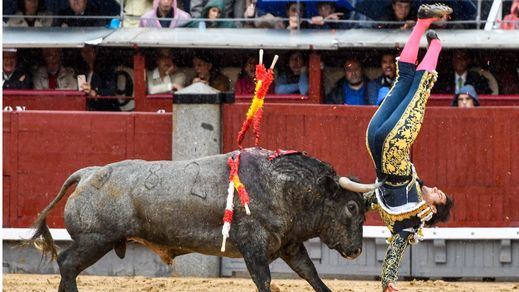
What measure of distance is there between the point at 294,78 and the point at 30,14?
2743mm

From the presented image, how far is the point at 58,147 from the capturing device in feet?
36.1

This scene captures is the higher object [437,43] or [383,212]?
[437,43]

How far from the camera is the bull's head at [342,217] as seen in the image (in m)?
7.93

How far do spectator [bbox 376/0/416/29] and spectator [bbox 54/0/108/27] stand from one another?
9.23ft

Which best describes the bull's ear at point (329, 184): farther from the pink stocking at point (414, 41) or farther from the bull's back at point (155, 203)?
the pink stocking at point (414, 41)

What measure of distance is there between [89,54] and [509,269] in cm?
460

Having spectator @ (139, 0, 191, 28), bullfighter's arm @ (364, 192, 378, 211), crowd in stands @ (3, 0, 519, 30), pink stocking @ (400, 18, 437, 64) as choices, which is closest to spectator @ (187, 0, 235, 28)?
crowd in stands @ (3, 0, 519, 30)

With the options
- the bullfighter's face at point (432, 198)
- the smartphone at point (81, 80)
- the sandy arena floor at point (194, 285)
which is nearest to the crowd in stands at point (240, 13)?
the smartphone at point (81, 80)

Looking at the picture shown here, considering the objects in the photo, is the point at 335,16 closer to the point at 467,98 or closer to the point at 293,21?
the point at 293,21

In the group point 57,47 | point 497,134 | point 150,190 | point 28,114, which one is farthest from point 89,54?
point 150,190

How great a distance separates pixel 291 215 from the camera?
787cm

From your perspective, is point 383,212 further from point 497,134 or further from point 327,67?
point 327,67

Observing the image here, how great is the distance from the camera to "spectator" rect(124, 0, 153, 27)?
12.9m

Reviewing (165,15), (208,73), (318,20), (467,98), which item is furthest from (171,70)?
(467,98)
